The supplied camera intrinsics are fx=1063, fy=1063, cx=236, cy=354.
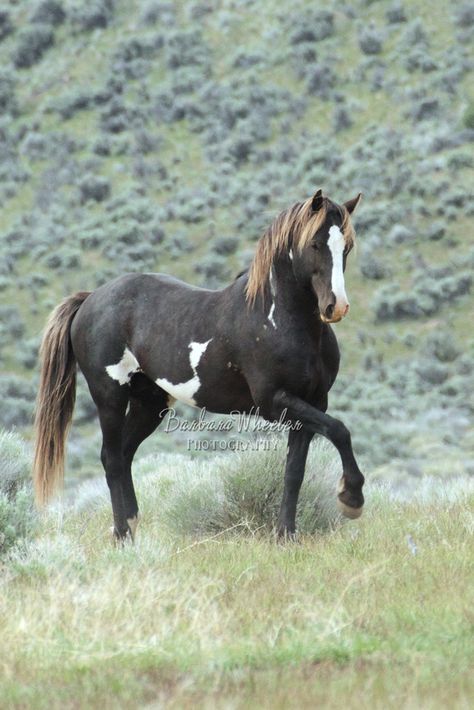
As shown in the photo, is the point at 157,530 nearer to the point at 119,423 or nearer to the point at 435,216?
the point at 119,423

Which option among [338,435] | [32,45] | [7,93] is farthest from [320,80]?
[338,435]

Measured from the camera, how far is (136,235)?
35.3 metres

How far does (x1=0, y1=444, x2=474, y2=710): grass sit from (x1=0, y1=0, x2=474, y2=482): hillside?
17.1m

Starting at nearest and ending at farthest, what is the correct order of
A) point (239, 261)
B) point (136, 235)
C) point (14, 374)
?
point (14, 374)
point (239, 261)
point (136, 235)

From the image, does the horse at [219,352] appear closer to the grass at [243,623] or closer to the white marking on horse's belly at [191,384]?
the white marking on horse's belly at [191,384]

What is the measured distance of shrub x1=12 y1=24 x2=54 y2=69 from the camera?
148 feet

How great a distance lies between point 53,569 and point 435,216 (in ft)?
93.9

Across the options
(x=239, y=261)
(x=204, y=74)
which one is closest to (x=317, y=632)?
(x=239, y=261)

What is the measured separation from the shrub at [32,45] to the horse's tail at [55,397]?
39015 millimetres

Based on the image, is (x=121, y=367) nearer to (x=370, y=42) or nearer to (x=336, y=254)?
(x=336, y=254)

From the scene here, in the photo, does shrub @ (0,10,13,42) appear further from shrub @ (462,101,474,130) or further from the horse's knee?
the horse's knee

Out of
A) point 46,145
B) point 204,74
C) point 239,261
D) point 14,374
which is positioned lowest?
point 14,374

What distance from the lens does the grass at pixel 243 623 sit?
3.95m

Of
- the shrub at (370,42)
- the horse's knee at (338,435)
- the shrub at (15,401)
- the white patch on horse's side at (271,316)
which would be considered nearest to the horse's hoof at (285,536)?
the horse's knee at (338,435)
